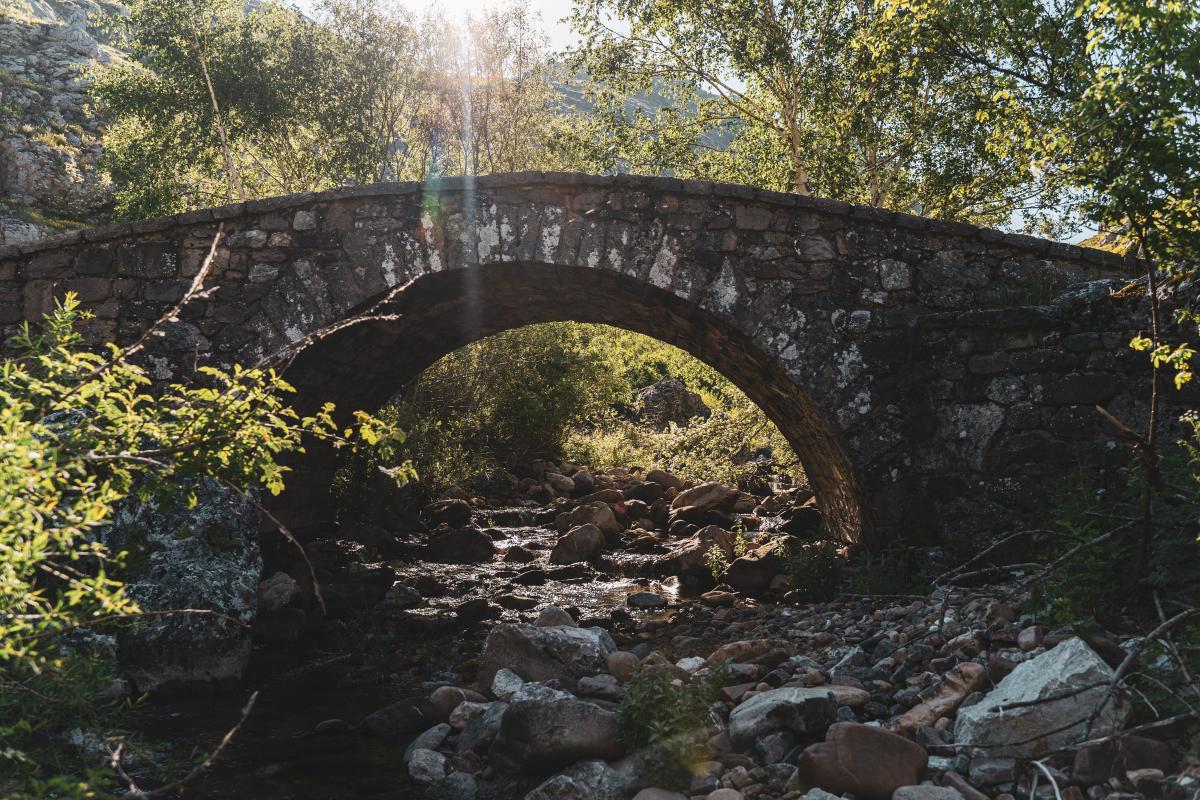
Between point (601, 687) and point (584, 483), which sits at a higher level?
point (584, 483)

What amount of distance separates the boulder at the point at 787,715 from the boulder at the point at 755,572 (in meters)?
3.35

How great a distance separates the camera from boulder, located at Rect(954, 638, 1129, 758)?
9.89ft

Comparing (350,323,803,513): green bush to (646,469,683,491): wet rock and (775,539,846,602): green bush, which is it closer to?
(646,469,683,491): wet rock

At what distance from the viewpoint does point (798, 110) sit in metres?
12.5

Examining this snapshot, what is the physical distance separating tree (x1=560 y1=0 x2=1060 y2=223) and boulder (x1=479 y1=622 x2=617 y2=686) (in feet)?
25.1

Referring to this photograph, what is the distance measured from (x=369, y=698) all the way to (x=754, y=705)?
2.48m

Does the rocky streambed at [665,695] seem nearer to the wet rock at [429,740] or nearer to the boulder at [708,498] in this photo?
the wet rock at [429,740]

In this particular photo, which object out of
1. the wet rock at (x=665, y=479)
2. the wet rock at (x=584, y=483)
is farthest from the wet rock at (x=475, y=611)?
the wet rock at (x=584, y=483)

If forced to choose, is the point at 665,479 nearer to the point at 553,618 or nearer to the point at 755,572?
the point at 755,572

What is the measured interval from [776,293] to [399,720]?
364 cm

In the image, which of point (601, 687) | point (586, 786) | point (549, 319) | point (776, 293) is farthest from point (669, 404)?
point (586, 786)

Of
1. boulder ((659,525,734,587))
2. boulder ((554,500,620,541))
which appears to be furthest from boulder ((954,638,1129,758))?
boulder ((554,500,620,541))

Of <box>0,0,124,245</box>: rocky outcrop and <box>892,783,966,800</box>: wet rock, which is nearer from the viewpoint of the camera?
<box>892,783,966,800</box>: wet rock

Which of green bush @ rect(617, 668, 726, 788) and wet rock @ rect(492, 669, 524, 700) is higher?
green bush @ rect(617, 668, 726, 788)
